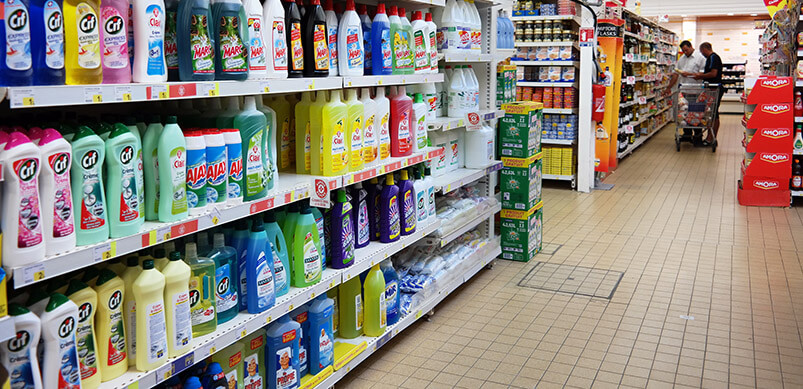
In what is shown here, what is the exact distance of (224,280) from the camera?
2.60 metres

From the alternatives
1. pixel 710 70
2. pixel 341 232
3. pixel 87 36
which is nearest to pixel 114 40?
pixel 87 36

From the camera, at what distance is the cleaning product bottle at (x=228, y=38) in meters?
Result: 2.43

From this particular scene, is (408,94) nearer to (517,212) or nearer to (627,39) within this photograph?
(517,212)

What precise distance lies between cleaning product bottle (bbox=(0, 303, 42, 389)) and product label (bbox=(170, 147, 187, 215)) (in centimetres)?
58

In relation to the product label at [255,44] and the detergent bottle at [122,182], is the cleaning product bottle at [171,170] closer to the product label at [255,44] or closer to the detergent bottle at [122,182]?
the detergent bottle at [122,182]

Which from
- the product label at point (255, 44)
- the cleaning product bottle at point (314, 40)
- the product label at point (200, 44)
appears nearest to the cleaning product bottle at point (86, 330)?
the product label at point (200, 44)

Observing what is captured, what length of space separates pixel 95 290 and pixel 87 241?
197mm

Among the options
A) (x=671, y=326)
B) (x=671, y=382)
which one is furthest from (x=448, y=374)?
(x=671, y=326)

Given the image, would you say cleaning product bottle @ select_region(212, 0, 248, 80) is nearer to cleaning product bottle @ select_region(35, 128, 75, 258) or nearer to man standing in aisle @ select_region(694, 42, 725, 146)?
cleaning product bottle @ select_region(35, 128, 75, 258)

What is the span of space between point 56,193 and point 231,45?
84 cm

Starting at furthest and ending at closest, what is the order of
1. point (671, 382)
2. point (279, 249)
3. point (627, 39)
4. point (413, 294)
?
point (627, 39) → point (413, 294) → point (671, 382) → point (279, 249)

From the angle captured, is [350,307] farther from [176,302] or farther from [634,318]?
[634,318]

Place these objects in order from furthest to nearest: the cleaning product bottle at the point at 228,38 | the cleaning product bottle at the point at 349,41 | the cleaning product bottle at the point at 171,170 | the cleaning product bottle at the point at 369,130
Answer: the cleaning product bottle at the point at 369,130
the cleaning product bottle at the point at 349,41
the cleaning product bottle at the point at 228,38
the cleaning product bottle at the point at 171,170

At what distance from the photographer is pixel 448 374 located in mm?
3576
